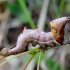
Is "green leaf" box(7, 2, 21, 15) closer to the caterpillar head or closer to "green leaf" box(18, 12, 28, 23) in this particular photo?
"green leaf" box(18, 12, 28, 23)

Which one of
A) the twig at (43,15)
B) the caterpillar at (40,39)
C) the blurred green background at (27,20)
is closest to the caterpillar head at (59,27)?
→ the caterpillar at (40,39)

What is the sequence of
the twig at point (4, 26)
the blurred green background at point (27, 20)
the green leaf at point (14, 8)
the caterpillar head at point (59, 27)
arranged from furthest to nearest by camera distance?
1. the green leaf at point (14, 8)
2. the twig at point (4, 26)
3. the blurred green background at point (27, 20)
4. the caterpillar head at point (59, 27)

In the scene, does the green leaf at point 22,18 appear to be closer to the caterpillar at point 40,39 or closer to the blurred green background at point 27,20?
the blurred green background at point 27,20

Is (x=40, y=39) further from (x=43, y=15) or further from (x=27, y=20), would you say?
(x=27, y=20)

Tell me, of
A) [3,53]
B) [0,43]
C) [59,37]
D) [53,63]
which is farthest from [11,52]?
[0,43]

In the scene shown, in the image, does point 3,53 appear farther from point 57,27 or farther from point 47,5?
point 47,5

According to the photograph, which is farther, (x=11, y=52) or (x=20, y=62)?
(x=20, y=62)

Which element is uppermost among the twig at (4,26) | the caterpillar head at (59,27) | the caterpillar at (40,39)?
the caterpillar head at (59,27)

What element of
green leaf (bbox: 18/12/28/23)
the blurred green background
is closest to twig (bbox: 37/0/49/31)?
the blurred green background
